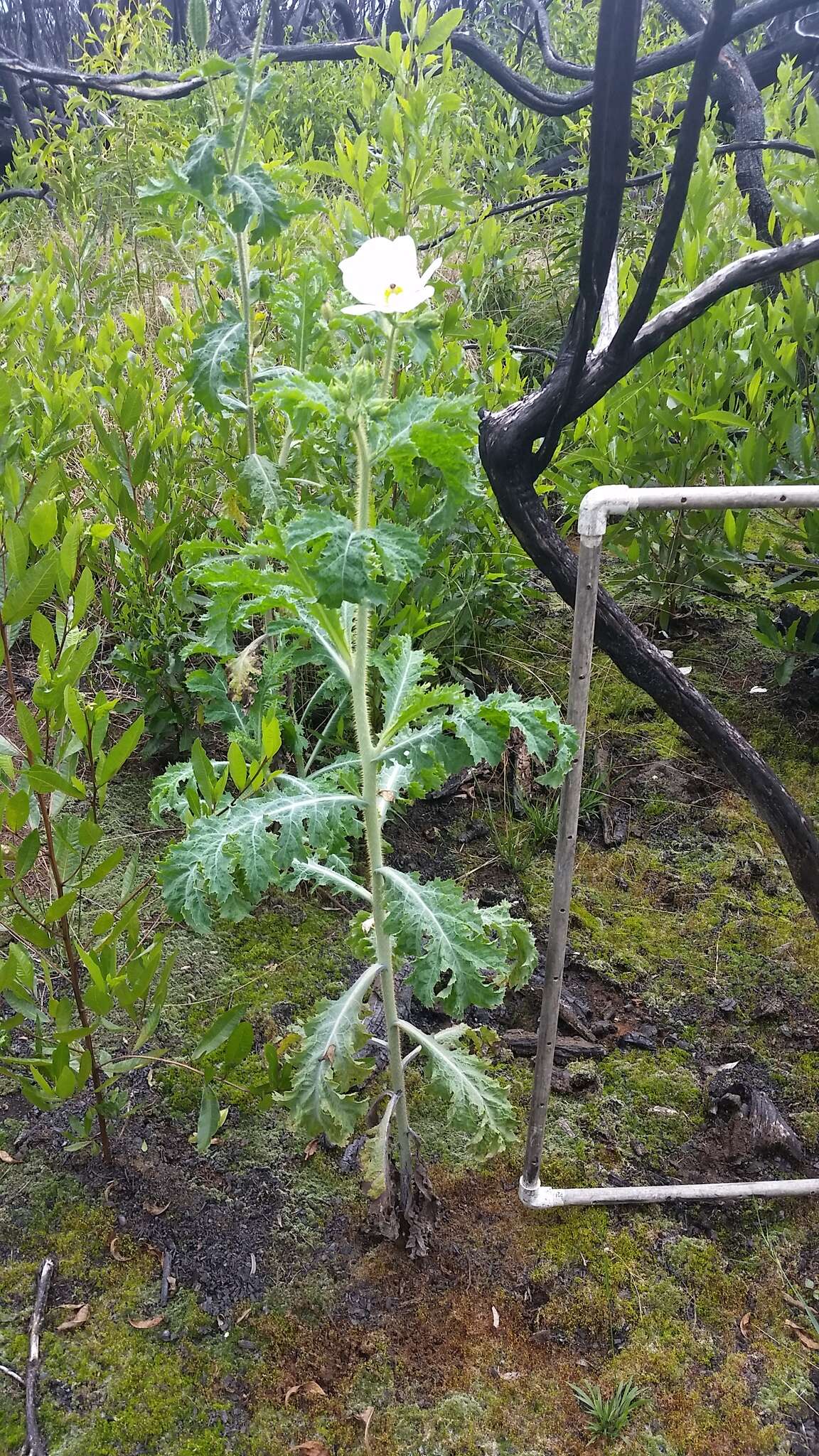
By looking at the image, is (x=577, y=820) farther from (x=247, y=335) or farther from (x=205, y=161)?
(x=205, y=161)

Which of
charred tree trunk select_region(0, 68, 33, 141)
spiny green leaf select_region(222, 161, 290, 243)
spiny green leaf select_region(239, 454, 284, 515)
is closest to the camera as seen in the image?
spiny green leaf select_region(222, 161, 290, 243)

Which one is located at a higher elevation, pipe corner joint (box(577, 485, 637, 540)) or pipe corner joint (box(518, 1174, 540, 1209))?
pipe corner joint (box(577, 485, 637, 540))

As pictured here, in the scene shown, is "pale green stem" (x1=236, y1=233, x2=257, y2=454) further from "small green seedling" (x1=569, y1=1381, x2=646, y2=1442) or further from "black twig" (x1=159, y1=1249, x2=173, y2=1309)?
"small green seedling" (x1=569, y1=1381, x2=646, y2=1442)

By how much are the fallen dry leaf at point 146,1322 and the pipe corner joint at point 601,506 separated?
1.48m

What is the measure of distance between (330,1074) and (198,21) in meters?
2.20

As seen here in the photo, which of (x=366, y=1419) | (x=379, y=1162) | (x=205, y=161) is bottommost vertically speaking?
(x=366, y=1419)

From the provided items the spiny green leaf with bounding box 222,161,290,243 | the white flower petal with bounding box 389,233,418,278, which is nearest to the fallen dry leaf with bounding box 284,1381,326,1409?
the white flower petal with bounding box 389,233,418,278

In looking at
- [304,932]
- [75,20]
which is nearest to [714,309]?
[304,932]

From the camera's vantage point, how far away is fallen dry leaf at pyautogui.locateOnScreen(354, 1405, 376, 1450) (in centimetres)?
138

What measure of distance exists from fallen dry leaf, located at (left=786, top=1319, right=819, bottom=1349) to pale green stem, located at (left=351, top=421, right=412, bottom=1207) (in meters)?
0.70

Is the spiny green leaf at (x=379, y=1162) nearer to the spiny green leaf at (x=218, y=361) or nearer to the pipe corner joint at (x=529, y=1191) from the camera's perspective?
the pipe corner joint at (x=529, y=1191)

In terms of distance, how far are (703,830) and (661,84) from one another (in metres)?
5.16

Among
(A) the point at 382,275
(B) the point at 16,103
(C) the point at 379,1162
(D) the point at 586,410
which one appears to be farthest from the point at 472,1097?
(B) the point at 16,103

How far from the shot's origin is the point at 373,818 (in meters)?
1.36
